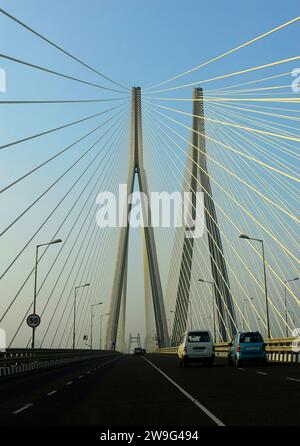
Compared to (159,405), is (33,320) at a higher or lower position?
higher

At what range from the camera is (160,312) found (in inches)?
2323

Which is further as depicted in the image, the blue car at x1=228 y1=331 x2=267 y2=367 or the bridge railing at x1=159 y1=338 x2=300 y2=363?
the bridge railing at x1=159 y1=338 x2=300 y2=363

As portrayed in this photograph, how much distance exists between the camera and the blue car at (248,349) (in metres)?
32.6

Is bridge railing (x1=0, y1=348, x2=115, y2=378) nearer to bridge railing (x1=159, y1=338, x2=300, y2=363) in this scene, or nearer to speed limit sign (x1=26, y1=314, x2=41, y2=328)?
speed limit sign (x1=26, y1=314, x2=41, y2=328)

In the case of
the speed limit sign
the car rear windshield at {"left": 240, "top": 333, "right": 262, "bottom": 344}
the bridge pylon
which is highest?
the bridge pylon

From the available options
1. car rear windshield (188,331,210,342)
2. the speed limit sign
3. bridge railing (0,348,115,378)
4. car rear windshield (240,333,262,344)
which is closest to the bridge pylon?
bridge railing (0,348,115,378)

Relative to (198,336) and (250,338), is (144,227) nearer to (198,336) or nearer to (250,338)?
→ (198,336)

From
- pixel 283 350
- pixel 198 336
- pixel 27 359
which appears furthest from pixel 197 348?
pixel 27 359

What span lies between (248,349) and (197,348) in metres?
2.64

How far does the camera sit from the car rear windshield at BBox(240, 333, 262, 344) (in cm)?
3301

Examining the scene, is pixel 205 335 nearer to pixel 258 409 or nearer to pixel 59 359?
pixel 59 359

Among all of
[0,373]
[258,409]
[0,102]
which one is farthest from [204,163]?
[258,409]

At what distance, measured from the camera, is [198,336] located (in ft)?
116
